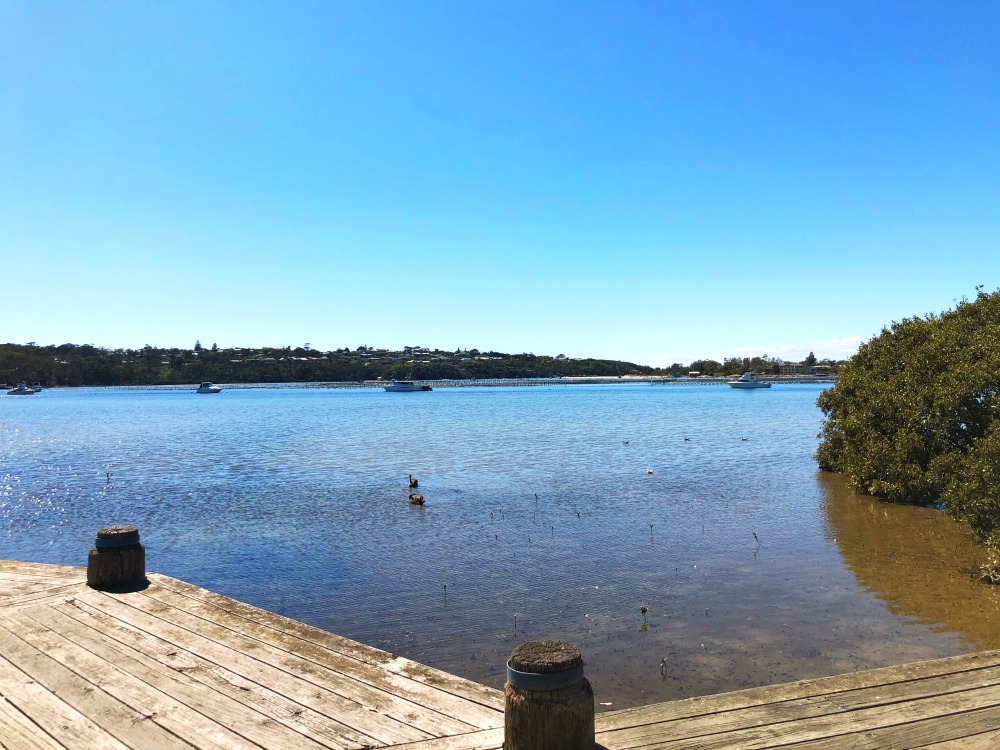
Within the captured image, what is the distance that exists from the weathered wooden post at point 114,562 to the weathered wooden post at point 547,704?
5.98m

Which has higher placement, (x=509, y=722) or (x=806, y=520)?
(x=509, y=722)

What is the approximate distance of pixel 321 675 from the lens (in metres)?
5.59

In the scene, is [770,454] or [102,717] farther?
[770,454]

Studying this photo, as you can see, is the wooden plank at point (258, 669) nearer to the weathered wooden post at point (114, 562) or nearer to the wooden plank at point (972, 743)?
the weathered wooden post at point (114, 562)

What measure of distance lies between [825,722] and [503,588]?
8.27 meters

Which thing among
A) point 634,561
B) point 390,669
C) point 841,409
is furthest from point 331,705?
point 841,409

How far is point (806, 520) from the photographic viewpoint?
706 inches

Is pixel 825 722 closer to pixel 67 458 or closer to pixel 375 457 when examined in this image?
pixel 375 457

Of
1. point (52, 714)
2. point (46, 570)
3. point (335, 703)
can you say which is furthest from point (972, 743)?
point (46, 570)

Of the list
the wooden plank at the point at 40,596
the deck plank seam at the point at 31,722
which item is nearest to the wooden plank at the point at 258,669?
the wooden plank at the point at 40,596

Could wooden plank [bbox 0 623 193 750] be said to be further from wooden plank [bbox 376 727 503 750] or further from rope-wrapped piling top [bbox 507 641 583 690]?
rope-wrapped piling top [bbox 507 641 583 690]

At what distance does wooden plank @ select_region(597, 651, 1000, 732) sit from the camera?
4652 millimetres

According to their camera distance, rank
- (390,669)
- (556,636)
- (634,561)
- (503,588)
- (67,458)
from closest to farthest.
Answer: (390,669), (556,636), (503,588), (634,561), (67,458)

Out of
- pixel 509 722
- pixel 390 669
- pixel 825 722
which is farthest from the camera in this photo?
pixel 390 669
